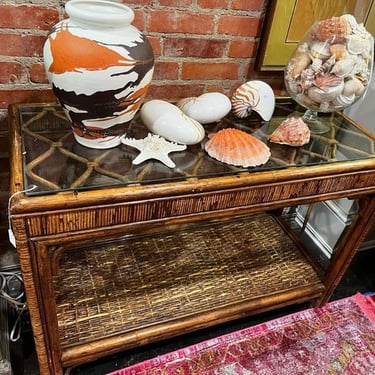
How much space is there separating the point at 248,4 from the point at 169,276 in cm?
82

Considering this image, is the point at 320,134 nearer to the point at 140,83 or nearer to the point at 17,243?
the point at 140,83

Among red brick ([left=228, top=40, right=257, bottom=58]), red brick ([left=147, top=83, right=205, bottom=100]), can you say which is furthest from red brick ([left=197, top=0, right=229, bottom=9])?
red brick ([left=147, top=83, right=205, bottom=100])

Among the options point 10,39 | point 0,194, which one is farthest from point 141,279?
point 10,39

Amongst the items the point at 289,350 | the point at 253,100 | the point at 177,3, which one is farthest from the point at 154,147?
the point at 289,350

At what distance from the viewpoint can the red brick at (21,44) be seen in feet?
2.83

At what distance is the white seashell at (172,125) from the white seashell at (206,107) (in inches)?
2.6

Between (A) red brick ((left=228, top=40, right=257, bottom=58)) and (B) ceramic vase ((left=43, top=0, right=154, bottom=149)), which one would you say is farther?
(A) red brick ((left=228, top=40, right=257, bottom=58))

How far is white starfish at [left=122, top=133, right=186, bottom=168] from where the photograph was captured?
0.76 meters

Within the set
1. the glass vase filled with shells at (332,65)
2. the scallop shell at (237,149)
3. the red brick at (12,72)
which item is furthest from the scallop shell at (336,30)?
the red brick at (12,72)

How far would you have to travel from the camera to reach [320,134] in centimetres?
99

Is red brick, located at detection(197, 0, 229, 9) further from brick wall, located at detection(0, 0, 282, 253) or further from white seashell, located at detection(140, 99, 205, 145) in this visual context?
white seashell, located at detection(140, 99, 205, 145)

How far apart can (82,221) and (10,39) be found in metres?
0.51

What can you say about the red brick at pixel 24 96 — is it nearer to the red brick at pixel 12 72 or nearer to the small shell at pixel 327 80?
the red brick at pixel 12 72

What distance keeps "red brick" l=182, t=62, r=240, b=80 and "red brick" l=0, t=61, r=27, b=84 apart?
17.2 inches
